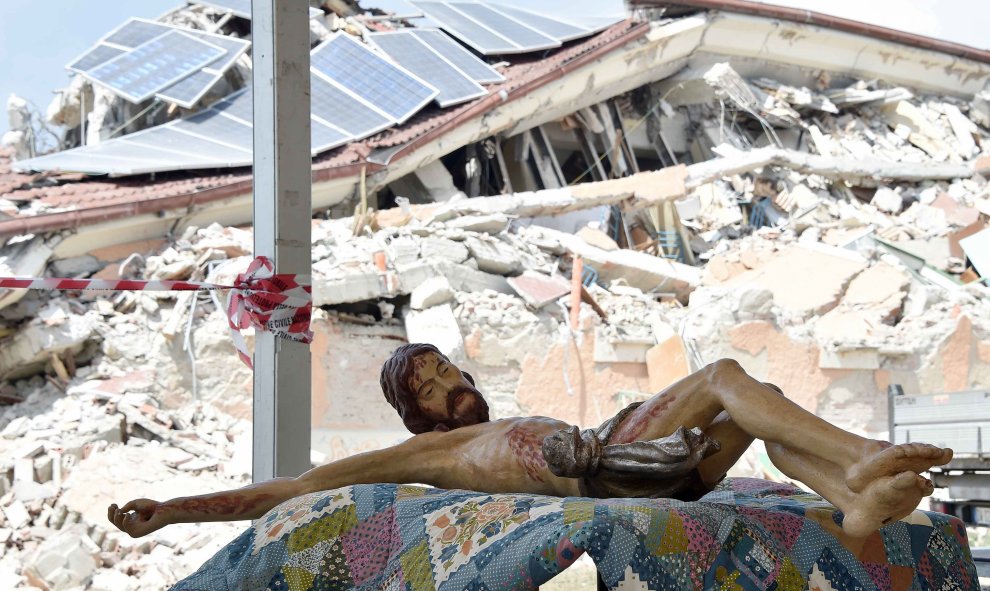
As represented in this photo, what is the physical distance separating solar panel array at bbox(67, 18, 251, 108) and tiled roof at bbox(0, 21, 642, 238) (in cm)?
117

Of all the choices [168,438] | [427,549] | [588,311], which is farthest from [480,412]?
[588,311]

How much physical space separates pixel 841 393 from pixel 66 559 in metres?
7.26

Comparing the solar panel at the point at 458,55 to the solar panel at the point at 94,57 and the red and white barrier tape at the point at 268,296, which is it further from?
the red and white barrier tape at the point at 268,296

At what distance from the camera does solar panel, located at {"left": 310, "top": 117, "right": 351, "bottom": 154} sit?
1181 centimetres

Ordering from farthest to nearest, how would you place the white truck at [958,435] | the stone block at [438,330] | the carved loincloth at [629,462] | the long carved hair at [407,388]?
1. the stone block at [438,330]
2. the white truck at [958,435]
3. the long carved hair at [407,388]
4. the carved loincloth at [629,462]

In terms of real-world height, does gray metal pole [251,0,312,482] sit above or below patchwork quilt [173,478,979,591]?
above

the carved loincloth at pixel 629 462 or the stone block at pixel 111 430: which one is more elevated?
the carved loincloth at pixel 629 462

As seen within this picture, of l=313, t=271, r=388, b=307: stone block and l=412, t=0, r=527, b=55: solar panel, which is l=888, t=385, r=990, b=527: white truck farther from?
l=412, t=0, r=527, b=55: solar panel

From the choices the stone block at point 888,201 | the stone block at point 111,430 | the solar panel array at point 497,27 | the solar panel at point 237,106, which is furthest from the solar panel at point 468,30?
the stone block at point 111,430

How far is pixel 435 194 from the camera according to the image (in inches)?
525

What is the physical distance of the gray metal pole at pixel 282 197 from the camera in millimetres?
4180

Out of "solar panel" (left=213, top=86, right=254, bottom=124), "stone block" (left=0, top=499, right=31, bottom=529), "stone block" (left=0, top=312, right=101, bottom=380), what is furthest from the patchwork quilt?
"solar panel" (left=213, top=86, right=254, bottom=124)

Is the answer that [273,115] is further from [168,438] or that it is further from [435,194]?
[435,194]

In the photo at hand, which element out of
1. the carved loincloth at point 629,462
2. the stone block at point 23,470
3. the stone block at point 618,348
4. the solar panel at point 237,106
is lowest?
the stone block at point 23,470
